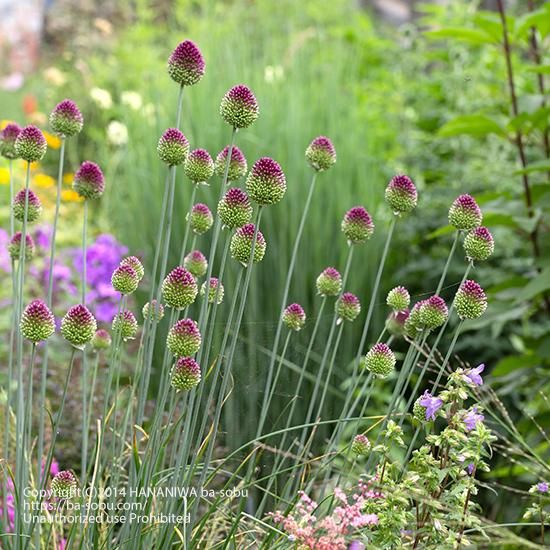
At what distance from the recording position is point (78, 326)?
4.83 feet

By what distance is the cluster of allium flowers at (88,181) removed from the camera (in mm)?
1667

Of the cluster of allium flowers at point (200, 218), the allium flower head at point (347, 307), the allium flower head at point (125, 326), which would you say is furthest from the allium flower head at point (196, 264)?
the allium flower head at point (347, 307)

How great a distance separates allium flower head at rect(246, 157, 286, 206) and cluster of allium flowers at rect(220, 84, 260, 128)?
0.12m

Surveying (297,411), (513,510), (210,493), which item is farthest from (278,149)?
(210,493)

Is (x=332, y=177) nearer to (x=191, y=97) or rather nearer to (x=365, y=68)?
(x=191, y=97)

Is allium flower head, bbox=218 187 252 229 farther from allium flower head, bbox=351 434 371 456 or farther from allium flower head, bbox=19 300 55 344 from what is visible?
allium flower head, bbox=351 434 371 456

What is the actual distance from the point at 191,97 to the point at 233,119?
2.62 metres

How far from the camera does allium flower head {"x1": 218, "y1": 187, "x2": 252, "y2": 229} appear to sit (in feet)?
4.78

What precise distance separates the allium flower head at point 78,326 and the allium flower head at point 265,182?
1.14 feet

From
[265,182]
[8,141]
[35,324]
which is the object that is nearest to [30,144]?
[8,141]

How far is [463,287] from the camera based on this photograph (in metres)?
1.57

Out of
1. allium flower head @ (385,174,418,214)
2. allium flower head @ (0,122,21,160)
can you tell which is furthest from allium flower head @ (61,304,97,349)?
allium flower head @ (385,174,418,214)

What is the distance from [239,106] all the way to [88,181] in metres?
0.36

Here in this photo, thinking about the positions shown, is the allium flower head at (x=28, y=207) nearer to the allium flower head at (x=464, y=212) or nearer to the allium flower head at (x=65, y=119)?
the allium flower head at (x=65, y=119)
